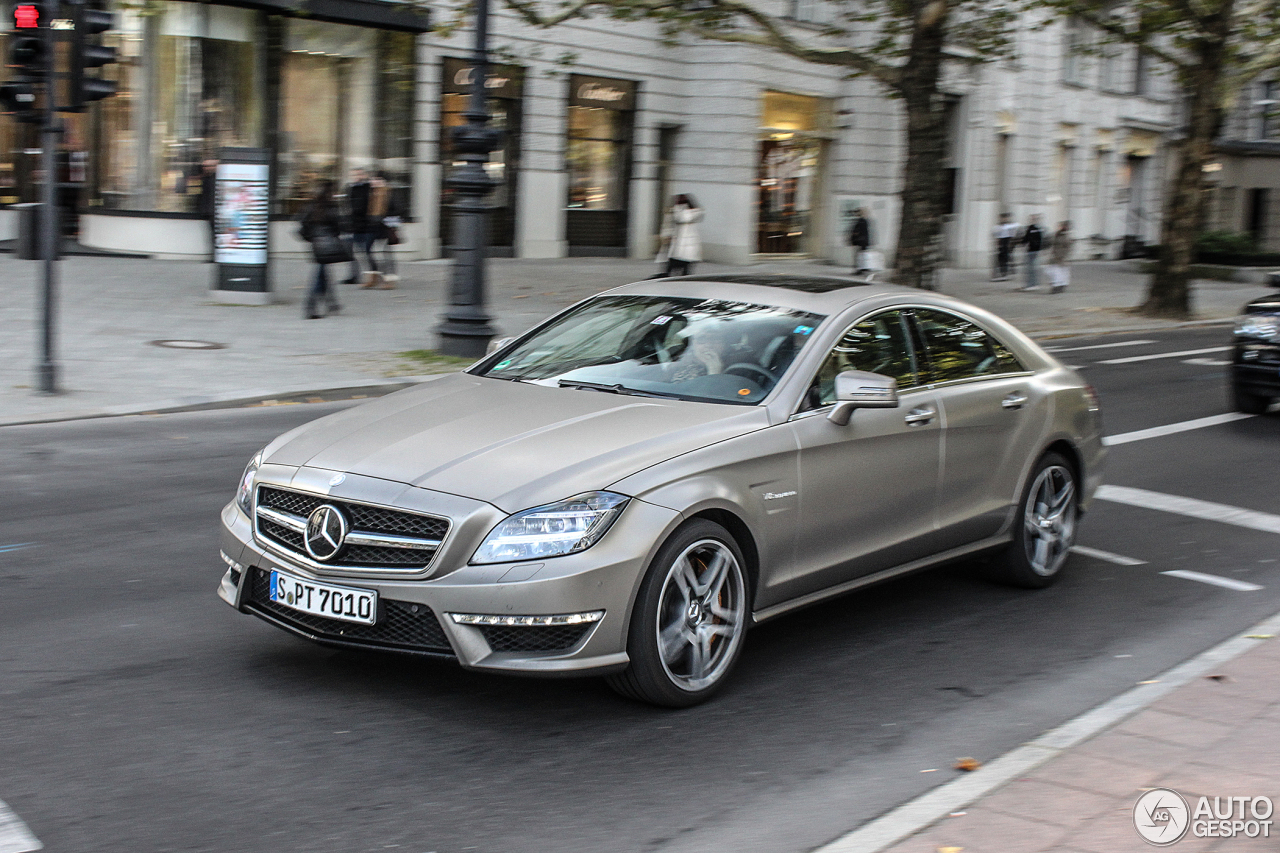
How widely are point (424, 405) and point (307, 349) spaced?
10392 millimetres

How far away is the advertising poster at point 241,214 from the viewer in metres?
18.6

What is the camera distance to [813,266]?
34875mm

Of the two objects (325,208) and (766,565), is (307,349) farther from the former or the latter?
(766,565)

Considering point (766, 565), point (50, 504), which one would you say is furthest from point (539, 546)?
point (50, 504)

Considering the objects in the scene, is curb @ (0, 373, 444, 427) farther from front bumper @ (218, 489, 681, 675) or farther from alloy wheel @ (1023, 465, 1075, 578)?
front bumper @ (218, 489, 681, 675)

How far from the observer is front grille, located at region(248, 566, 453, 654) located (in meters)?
4.51

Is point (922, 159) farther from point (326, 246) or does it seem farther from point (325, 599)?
point (325, 599)

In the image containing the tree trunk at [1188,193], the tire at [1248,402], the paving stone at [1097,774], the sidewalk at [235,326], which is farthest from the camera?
the tree trunk at [1188,193]

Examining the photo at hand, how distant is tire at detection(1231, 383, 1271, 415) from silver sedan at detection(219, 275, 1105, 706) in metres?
7.78

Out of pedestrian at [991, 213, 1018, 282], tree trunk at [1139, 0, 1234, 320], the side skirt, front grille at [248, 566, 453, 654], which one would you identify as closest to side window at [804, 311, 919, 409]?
the side skirt

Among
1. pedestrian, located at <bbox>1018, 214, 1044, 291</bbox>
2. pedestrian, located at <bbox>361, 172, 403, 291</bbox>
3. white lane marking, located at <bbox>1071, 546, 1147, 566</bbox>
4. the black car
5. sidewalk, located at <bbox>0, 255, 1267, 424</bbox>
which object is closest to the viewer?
white lane marking, located at <bbox>1071, 546, 1147, 566</bbox>

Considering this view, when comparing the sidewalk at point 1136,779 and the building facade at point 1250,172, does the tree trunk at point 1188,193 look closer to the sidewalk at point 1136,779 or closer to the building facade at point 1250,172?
the sidewalk at point 1136,779

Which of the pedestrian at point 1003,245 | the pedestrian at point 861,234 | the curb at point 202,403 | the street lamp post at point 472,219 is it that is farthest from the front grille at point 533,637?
the pedestrian at point 1003,245

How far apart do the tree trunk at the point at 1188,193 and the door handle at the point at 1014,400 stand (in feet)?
72.0
